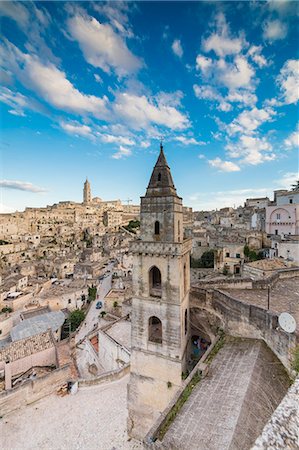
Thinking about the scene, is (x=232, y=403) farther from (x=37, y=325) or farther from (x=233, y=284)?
(x=37, y=325)

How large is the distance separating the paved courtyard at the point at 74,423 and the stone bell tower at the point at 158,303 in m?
1.20

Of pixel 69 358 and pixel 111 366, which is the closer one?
pixel 111 366

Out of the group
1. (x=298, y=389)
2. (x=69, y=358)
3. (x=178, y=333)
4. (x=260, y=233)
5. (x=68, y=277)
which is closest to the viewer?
(x=298, y=389)

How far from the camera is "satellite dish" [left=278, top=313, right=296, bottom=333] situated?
7.40 metres

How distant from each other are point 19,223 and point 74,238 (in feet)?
76.5

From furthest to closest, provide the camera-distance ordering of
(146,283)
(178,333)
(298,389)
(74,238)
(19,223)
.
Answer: (19,223)
(74,238)
(146,283)
(178,333)
(298,389)

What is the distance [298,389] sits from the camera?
139 inches

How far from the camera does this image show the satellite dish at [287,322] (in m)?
7.40

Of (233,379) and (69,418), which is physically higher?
(233,379)

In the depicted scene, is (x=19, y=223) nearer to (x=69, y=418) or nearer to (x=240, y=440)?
(x=69, y=418)

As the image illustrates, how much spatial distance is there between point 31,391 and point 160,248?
12.1 meters

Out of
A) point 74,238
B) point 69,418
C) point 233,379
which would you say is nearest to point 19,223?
point 74,238

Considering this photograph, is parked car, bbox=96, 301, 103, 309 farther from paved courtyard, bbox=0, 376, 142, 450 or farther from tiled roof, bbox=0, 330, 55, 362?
paved courtyard, bbox=0, 376, 142, 450

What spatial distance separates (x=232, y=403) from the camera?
252 inches
